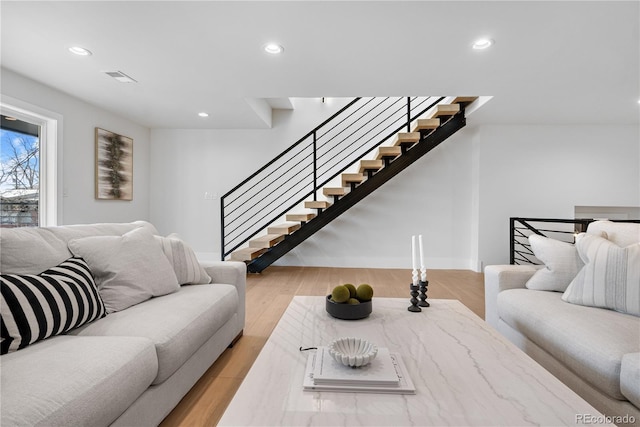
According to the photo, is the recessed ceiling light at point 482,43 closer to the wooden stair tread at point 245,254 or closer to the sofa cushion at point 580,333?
the sofa cushion at point 580,333

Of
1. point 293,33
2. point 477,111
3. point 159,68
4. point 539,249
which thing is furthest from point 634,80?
point 159,68

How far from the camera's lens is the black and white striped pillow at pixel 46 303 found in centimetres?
118

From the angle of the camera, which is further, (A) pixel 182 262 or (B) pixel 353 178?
(B) pixel 353 178

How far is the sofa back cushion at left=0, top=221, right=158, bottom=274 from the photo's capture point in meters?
1.41

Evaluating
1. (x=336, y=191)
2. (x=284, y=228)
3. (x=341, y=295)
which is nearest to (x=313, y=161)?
(x=336, y=191)

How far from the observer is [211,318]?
1813mm

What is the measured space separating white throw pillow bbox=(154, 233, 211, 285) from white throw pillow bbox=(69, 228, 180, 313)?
7.1 inches

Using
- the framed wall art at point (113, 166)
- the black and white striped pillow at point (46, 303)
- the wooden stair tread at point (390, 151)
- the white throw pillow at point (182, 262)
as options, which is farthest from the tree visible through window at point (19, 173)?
the wooden stair tread at point (390, 151)

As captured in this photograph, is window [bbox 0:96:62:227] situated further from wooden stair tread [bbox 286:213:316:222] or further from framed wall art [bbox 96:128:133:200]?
wooden stair tread [bbox 286:213:316:222]

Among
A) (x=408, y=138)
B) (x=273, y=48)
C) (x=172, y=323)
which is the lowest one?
(x=172, y=323)

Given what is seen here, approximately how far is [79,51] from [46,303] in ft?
8.27

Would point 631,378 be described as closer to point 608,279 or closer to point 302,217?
point 608,279

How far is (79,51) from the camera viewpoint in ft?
9.19

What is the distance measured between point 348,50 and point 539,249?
212 cm
